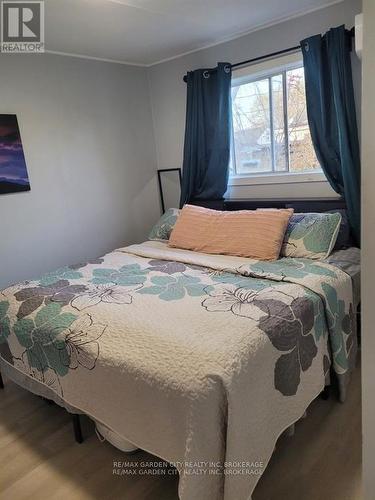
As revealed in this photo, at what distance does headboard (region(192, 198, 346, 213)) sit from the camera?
8.58ft

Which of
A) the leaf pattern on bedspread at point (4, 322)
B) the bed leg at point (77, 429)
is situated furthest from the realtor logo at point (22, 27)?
the bed leg at point (77, 429)

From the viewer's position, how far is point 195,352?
128cm

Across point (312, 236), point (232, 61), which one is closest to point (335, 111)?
point (312, 236)

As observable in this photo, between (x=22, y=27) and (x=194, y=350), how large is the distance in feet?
8.37

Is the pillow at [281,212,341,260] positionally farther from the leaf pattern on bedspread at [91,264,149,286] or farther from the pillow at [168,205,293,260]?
the leaf pattern on bedspread at [91,264,149,286]

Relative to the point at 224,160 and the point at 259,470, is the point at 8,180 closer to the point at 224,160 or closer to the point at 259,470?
the point at 224,160

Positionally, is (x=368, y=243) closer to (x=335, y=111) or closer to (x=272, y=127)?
(x=335, y=111)

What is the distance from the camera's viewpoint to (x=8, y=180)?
285 centimetres

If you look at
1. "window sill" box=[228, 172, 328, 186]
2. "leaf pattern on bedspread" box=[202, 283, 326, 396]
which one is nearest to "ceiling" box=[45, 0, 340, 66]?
"window sill" box=[228, 172, 328, 186]

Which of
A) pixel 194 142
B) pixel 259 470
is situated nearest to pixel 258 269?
pixel 259 470

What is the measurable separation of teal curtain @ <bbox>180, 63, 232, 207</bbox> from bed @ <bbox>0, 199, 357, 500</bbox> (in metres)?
1.28

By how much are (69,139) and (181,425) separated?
2.76 m

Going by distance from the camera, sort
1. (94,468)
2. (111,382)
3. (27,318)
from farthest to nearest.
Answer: (27,318) → (94,468) → (111,382)

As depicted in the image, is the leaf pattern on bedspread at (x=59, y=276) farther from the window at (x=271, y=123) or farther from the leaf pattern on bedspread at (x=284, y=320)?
the window at (x=271, y=123)
